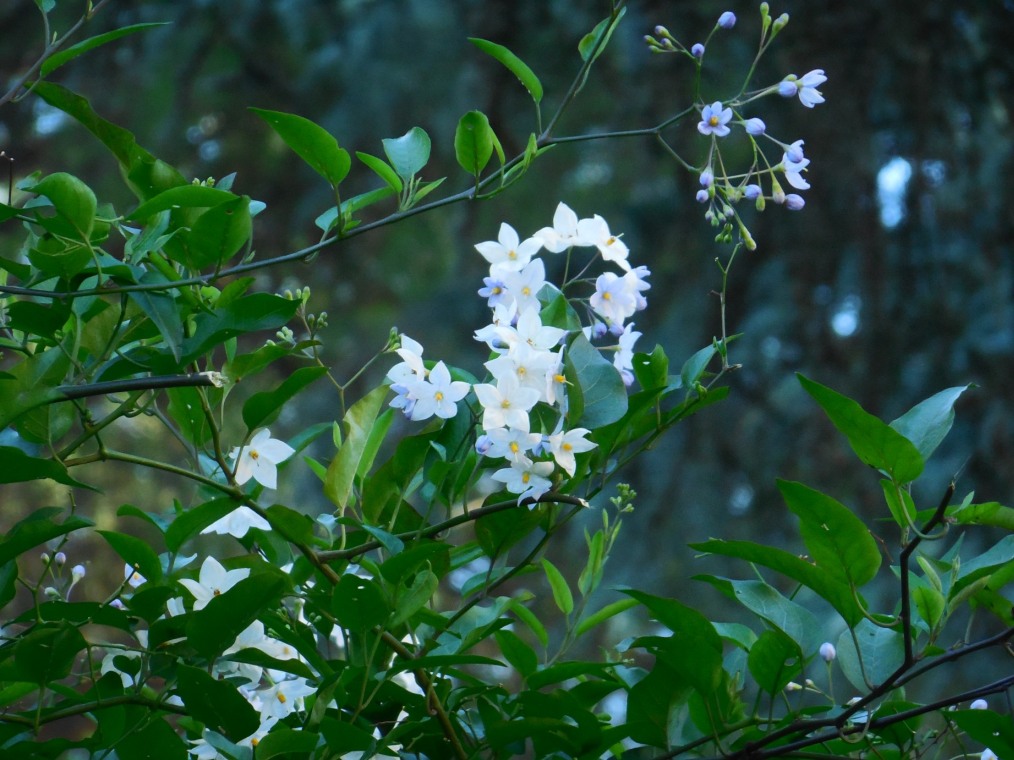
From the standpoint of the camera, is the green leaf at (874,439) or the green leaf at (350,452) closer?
the green leaf at (874,439)

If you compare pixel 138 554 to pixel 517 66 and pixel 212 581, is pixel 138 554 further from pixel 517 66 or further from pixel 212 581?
pixel 517 66

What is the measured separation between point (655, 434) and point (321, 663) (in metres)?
0.23

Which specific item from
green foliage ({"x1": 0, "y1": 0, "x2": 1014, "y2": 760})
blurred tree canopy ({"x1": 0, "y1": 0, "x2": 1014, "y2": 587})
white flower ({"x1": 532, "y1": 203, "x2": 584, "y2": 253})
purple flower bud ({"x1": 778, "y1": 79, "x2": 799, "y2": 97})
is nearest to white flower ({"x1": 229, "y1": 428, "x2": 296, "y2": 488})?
green foliage ({"x1": 0, "y1": 0, "x2": 1014, "y2": 760})

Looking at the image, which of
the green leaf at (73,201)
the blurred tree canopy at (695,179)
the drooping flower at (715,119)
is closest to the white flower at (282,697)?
the green leaf at (73,201)

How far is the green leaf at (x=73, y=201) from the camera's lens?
55 cm

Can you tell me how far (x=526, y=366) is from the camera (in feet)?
1.96

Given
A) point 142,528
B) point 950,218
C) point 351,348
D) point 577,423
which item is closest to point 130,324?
point 577,423

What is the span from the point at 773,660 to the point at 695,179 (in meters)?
2.79

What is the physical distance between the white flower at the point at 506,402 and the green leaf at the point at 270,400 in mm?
89

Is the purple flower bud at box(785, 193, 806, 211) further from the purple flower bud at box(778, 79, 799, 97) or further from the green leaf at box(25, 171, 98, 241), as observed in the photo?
the green leaf at box(25, 171, 98, 241)

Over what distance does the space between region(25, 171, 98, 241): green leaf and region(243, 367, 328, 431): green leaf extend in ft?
0.40

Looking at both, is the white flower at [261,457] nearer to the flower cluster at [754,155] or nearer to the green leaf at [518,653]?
the green leaf at [518,653]

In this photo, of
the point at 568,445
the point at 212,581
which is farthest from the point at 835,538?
the point at 212,581

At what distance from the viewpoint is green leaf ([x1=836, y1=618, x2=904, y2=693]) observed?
625 millimetres
